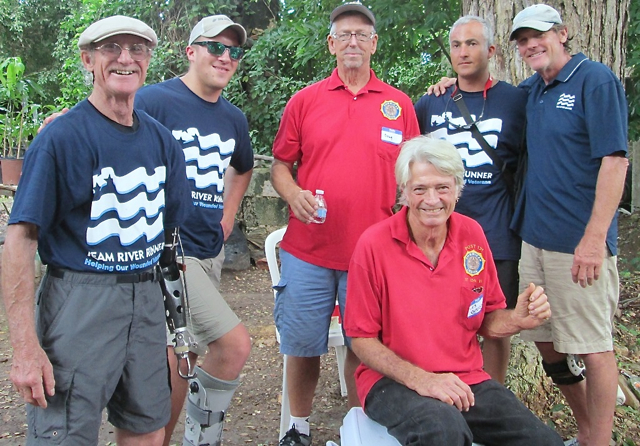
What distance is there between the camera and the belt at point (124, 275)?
85.4 inches

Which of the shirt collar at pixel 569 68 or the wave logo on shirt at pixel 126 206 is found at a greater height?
the shirt collar at pixel 569 68

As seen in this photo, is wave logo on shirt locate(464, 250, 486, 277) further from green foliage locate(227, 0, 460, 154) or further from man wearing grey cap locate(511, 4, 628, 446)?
green foliage locate(227, 0, 460, 154)

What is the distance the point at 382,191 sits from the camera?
3.11 m

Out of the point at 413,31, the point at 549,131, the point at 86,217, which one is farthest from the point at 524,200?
the point at 413,31

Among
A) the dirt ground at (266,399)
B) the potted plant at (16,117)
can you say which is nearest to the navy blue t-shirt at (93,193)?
the dirt ground at (266,399)

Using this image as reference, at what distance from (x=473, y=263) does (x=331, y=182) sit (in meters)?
0.85

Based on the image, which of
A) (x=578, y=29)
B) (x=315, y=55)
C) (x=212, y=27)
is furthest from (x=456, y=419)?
(x=315, y=55)

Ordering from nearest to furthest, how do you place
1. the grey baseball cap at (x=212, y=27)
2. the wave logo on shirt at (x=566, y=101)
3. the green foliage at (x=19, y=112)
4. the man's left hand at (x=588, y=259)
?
the man's left hand at (x=588, y=259)
the wave logo on shirt at (x=566, y=101)
the grey baseball cap at (x=212, y=27)
the green foliage at (x=19, y=112)

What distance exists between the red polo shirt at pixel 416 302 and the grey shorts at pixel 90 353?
803 millimetres

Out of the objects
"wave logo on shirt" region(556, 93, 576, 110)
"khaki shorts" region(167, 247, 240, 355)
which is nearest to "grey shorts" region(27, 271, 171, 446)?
"khaki shorts" region(167, 247, 240, 355)

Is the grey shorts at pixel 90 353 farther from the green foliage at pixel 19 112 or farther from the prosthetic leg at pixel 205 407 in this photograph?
the green foliage at pixel 19 112

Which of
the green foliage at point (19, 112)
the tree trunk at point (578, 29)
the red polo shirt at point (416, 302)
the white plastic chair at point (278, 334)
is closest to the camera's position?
the red polo shirt at point (416, 302)

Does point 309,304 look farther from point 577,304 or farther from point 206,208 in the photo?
point 577,304

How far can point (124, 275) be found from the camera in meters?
2.27
